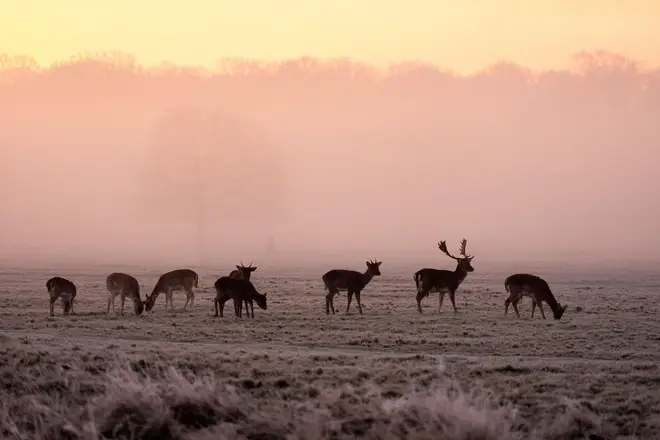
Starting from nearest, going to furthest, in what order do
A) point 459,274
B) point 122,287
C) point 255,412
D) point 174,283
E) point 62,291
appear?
point 255,412 < point 62,291 < point 122,287 < point 459,274 < point 174,283

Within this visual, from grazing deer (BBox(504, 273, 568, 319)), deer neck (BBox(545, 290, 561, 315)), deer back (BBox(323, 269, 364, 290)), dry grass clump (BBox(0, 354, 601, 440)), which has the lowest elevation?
dry grass clump (BBox(0, 354, 601, 440))

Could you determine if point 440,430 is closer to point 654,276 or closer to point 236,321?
point 236,321

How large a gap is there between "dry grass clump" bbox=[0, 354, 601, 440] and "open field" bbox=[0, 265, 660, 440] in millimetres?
29

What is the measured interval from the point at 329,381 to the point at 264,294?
1705 centimetres

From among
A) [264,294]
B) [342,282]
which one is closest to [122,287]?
[264,294]

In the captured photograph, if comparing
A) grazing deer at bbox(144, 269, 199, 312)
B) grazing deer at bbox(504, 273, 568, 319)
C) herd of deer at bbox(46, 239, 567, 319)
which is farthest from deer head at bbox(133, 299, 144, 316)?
grazing deer at bbox(504, 273, 568, 319)

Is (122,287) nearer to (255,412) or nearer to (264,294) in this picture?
(264,294)

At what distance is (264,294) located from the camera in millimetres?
32625

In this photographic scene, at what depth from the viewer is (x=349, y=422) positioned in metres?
13.2

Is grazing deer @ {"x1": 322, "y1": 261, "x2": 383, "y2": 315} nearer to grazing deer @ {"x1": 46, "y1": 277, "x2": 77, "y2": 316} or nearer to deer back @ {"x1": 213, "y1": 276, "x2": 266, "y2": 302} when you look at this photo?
deer back @ {"x1": 213, "y1": 276, "x2": 266, "y2": 302}

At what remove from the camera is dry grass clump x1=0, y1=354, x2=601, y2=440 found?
12570 millimetres

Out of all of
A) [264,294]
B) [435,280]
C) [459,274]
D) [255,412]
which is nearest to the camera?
[255,412]

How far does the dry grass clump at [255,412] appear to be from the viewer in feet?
41.2

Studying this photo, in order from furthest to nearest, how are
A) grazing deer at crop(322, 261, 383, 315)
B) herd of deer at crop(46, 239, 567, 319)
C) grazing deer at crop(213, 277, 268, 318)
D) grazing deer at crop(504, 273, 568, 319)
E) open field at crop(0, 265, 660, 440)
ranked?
grazing deer at crop(322, 261, 383, 315)
grazing deer at crop(504, 273, 568, 319)
herd of deer at crop(46, 239, 567, 319)
grazing deer at crop(213, 277, 268, 318)
open field at crop(0, 265, 660, 440)
